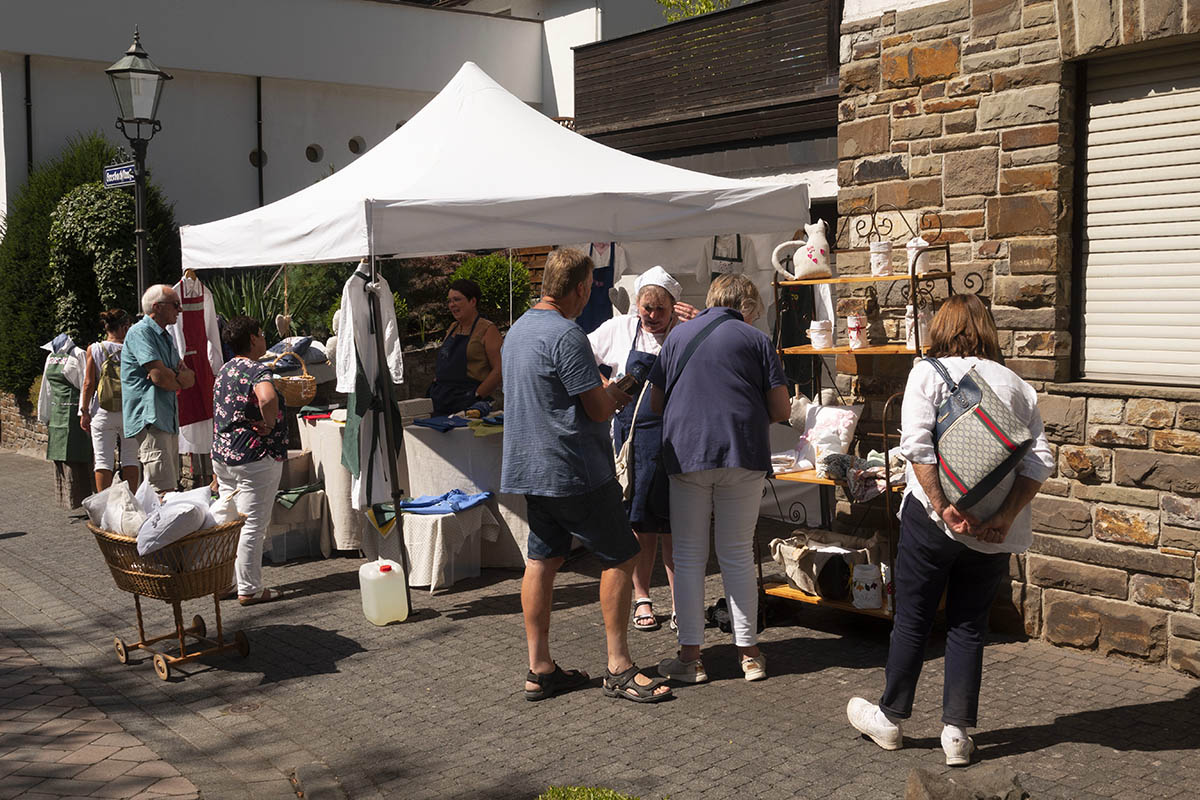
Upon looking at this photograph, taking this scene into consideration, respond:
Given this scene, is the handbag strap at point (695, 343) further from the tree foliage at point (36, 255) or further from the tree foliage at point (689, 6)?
the tree foliage at point (689, 6)

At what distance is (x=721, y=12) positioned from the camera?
14.3 m

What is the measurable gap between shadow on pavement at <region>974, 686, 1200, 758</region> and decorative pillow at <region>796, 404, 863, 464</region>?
185 cm

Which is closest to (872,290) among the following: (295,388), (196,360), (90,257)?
(295,388)

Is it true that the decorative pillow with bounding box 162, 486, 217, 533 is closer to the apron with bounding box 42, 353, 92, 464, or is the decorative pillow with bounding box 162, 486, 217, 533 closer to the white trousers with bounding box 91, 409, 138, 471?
the white trousers with bounding box 91, 409, 138, 471

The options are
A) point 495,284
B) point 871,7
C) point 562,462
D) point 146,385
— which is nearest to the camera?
point 562,462

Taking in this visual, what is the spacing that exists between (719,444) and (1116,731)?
2076mm

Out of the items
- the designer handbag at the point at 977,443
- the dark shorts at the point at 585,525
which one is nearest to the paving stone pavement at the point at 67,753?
the dark shorts at the point at 585,525

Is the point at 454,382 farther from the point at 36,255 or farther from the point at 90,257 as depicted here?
the point at 36,255

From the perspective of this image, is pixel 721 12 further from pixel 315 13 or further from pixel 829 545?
pixel 829 545

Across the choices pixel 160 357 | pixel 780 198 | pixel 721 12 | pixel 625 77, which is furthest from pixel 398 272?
pixel 780 198

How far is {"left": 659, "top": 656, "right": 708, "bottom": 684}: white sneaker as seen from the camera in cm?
571

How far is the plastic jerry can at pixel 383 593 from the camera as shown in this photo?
6.80 meters

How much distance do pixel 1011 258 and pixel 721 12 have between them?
8951 mm

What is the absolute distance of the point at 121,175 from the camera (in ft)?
33.3
